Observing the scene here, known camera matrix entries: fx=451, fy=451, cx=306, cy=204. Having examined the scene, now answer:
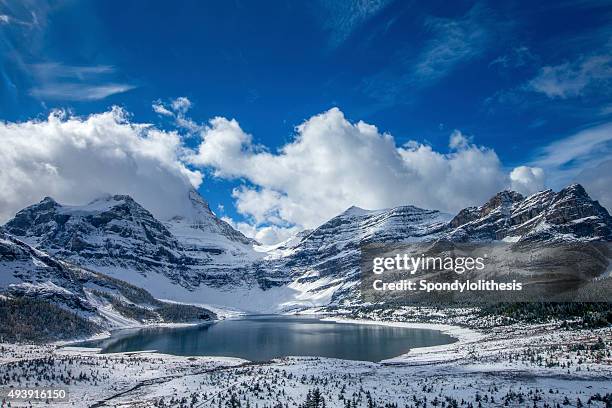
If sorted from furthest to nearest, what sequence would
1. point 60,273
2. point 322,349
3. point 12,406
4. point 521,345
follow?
point 60,273, point 322,349, point 521,345, point 12,406

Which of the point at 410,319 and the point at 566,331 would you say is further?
the point at 410,319

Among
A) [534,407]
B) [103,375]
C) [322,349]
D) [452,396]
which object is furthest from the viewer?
[322,349]

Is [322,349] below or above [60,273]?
below

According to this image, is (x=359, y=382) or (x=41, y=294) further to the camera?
(x=41, y=294)

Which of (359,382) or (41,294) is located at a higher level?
(41,294)

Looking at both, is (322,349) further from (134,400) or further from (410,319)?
(410,319)

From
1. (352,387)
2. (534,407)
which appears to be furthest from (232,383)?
(534,407)

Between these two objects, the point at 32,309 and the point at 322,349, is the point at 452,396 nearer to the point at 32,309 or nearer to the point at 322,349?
the point at 322,349

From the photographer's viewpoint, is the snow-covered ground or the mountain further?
the mountain

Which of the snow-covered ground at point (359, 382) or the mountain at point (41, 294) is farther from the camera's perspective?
the mountain at point (41, 294)

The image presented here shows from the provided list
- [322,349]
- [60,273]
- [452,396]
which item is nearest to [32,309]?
[60,273]
